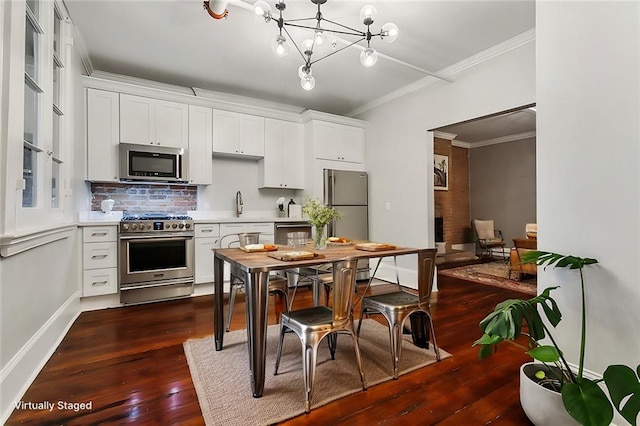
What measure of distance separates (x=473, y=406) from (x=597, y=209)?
1198 mm

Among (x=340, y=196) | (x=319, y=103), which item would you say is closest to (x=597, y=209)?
(x=340, y=196)

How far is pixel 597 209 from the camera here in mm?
1500

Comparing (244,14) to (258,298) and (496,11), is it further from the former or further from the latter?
(258,298)

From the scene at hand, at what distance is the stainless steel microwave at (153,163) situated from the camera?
348cm

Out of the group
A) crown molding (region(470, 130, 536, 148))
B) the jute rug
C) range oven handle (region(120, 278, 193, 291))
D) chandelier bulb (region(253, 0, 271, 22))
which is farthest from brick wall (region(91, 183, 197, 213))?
crown molding (region(470, 130, 536, 148))

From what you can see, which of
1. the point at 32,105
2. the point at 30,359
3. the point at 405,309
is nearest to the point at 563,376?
the point at 405,309

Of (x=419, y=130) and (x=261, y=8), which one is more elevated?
(x=261, y=8)

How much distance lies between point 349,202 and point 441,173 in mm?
3248

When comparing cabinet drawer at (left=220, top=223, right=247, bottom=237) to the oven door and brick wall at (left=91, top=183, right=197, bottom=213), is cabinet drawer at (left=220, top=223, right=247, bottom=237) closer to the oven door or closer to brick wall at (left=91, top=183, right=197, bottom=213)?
the oven door

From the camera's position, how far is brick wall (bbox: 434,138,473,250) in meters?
6.87

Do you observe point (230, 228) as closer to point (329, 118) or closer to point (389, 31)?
point (329, 118)

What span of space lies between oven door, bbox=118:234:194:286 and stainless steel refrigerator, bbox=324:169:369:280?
6.40 feet

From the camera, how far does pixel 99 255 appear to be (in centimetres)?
321

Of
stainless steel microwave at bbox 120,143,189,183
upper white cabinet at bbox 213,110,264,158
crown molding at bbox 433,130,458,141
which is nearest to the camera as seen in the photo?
stainless steel microwave at bbox 120,143,189,183
